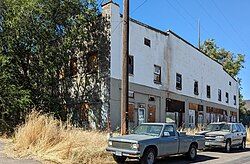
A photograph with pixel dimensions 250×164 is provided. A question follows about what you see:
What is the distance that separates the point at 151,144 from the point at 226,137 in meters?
8.52

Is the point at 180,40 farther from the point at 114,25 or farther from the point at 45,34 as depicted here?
the point at 45,34

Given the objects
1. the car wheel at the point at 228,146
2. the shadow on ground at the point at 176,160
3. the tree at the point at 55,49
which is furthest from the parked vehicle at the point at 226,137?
the tree at the point at 55,49

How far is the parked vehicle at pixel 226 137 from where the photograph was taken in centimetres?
2056

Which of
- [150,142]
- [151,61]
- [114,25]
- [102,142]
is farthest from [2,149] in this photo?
[151,61]

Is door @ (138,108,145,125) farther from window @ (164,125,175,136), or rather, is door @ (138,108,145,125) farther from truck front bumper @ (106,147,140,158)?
truck front bumper @ (106,147,140,158)

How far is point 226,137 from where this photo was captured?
20781 mm

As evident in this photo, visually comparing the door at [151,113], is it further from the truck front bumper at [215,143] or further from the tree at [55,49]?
the truck front bumper at [215,143]

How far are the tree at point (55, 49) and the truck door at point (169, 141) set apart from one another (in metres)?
9.01

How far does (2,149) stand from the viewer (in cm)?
1442

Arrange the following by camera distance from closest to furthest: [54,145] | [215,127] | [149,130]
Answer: [54,145], [149,130], [215,127]

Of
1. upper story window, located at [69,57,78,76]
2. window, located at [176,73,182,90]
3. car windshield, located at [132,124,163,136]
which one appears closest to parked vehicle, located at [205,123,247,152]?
car windshield, located at [132,124,163,136]

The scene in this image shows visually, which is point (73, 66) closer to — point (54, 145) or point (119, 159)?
point (54, 145)

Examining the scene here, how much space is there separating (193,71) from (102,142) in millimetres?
21667

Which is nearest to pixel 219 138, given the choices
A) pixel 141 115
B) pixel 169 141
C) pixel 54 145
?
pixel 169 141
